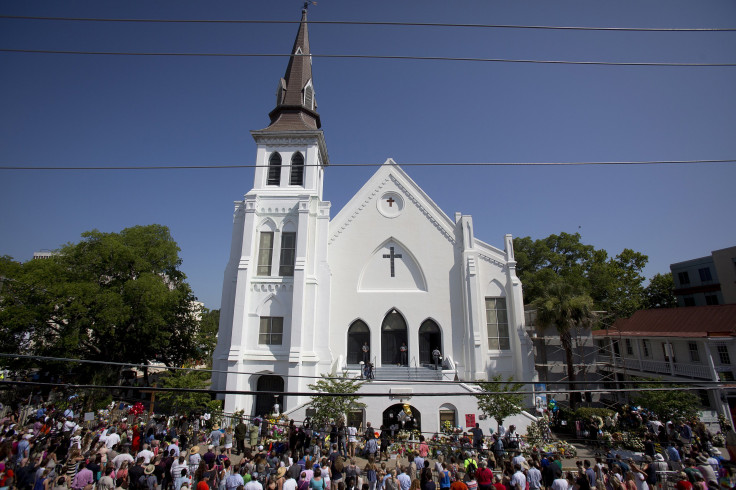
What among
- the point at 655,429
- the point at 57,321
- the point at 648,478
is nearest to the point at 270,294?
the point at 57,321

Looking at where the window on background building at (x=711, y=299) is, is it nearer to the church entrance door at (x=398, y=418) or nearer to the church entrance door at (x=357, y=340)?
the church entrance door at (x=398, y=418)

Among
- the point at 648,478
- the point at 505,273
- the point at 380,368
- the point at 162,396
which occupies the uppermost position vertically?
the point at 505,273

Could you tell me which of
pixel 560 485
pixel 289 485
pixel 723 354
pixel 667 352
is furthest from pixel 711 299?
pixel 289 485

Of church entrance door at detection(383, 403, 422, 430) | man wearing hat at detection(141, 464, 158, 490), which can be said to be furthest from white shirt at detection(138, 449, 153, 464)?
church entrance door at detection(383, 403, 422, 430)

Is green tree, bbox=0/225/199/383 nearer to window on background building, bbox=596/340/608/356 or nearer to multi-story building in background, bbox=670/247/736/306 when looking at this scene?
window on background building, bbox=596/340/608/356

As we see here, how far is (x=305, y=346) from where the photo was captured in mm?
20188

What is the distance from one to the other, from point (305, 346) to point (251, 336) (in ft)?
10.3

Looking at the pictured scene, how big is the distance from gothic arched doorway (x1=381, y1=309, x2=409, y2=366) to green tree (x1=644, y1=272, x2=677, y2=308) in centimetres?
2801

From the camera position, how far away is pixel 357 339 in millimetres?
22250

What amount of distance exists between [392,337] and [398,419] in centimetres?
497

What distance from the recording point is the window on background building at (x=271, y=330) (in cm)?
2080

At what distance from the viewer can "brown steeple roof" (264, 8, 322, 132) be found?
984 inches

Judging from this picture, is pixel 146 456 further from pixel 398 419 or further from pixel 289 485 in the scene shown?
pixel 398 419

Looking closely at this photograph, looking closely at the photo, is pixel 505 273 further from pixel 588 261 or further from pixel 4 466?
pixel 4 466
